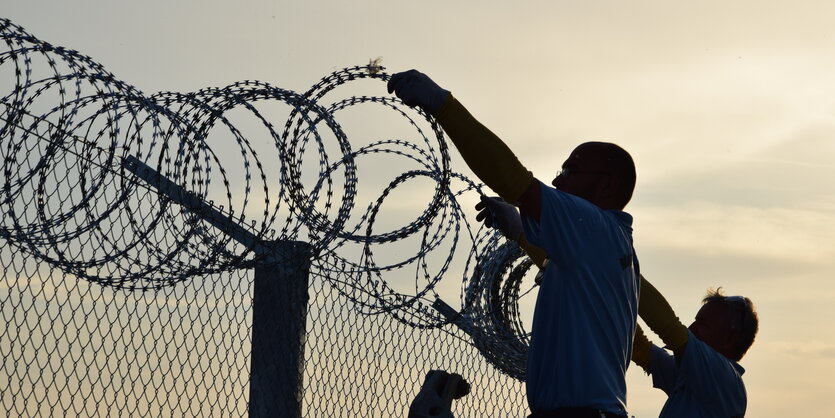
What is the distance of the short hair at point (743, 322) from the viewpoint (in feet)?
17.7

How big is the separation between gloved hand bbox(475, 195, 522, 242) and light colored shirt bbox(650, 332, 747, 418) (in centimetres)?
126

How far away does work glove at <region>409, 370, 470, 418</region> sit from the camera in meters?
3.51

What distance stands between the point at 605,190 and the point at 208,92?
3.07 metres

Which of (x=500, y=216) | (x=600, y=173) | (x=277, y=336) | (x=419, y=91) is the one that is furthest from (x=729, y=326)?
(x=419, y=91)

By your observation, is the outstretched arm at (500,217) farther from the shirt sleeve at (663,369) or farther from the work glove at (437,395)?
the shirt sleeve at (663,369)

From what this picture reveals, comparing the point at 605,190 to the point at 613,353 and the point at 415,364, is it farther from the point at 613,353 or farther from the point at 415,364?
the point at 415,364

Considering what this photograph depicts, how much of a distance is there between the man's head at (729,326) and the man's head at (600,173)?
1955 mm

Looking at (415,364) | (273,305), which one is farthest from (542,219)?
(415,364)

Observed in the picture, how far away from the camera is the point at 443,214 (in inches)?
272

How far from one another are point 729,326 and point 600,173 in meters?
2.05

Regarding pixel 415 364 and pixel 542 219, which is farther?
pixel 415 364

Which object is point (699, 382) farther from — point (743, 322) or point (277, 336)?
point (277, 336)

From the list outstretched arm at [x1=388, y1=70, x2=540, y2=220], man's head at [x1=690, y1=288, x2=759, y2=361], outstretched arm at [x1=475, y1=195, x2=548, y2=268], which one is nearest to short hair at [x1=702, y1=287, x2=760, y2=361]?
man's head at [x1=690, y1=288, x2=759, y2=361]

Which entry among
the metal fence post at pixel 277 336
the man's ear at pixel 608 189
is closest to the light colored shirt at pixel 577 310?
the man's ear at pixel 608 189
